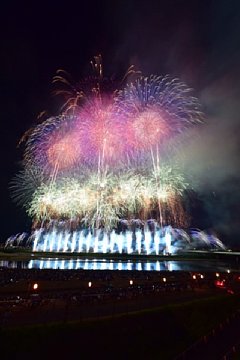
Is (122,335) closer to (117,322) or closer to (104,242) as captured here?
(117,322)

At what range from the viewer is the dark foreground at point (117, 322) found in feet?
62.6

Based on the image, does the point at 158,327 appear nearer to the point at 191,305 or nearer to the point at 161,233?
the point at 191,305

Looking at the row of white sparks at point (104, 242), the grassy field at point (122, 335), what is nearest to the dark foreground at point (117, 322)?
the grassy field at point (122, 335)

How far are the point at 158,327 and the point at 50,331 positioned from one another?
9.83m

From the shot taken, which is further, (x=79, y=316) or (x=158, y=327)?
(x=158, y=327)

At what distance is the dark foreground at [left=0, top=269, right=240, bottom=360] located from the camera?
19078 millimetres

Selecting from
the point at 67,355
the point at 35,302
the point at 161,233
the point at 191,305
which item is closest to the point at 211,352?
the point at 191,305

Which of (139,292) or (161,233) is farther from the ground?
(161,233)

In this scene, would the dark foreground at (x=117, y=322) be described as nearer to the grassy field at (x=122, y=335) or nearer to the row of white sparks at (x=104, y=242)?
the grassy field at (x=122, y=335)

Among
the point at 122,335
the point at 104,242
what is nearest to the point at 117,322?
the point at 122,335

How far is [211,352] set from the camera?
75.9ft

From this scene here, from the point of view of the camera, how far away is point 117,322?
73.6 ft

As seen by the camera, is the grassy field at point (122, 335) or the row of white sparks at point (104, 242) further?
the row of white sparks at point (104, 242)

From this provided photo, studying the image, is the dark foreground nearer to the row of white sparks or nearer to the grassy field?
the grassy field
